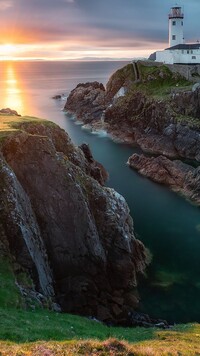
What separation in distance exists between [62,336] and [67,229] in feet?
49.0

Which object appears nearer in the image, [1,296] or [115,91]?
[1,296]

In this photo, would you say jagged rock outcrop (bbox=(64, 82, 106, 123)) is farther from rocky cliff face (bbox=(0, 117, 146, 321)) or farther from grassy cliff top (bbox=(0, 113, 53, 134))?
rocky cliff face (bbox=(0, 117, 146, 321))

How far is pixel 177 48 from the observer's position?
120 meters

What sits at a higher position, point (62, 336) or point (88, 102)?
point (88, 102)

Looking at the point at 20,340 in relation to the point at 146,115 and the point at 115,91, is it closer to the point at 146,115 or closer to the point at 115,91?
the point at 146,115

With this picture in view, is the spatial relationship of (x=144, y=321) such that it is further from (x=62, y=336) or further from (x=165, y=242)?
(x=165, y=242)

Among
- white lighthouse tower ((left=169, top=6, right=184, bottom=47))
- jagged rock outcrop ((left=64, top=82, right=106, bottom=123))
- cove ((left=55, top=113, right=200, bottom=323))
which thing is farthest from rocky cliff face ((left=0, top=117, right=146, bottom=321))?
white lighthouse tower ((left=169, top=6, right=184, bottom=47))

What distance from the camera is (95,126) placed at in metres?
114

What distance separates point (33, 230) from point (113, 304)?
9.24 meters

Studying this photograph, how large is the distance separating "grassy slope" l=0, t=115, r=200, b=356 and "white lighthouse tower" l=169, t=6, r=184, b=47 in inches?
4455

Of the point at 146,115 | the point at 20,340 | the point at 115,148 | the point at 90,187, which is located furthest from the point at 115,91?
the point at 20,340

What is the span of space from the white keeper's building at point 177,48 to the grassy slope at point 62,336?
10069cm

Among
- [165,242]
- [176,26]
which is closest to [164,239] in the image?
[165,242]

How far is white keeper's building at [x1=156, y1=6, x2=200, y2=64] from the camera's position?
4641 inches
